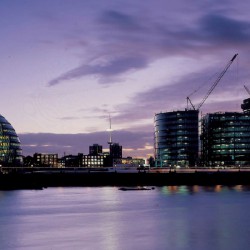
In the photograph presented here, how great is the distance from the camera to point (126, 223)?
7962 centimetres

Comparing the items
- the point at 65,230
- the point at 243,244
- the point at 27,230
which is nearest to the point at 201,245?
the point at 243,244

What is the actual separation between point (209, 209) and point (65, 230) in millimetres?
36394

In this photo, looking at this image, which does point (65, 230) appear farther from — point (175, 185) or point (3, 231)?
point (175, 185)

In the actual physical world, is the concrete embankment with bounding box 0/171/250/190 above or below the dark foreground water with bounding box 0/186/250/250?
above

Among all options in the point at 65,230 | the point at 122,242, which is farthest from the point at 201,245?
the point at 65,230

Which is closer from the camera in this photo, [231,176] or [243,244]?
[243,244]

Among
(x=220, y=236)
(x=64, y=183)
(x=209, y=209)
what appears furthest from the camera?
(x=64, y=183)

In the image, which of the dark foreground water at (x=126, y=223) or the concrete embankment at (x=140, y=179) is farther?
the concrete embankment at (x=140, y=179)

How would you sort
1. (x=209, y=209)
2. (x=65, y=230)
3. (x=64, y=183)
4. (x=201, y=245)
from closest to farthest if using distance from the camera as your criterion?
(x=201, y=245)
(x=65, y=230)
(x=209, y=209)
(x=64, y=183)

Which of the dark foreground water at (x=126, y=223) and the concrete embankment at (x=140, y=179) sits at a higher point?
the concrete embankment at (x=140, y=179)

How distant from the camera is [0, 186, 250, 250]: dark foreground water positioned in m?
60.8

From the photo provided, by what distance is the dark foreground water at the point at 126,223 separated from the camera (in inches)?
2392

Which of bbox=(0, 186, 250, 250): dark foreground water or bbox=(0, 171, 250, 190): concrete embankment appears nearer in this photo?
bbox=(0, 186, 250, 250): dark foreground water

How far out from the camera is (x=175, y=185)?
186 m
